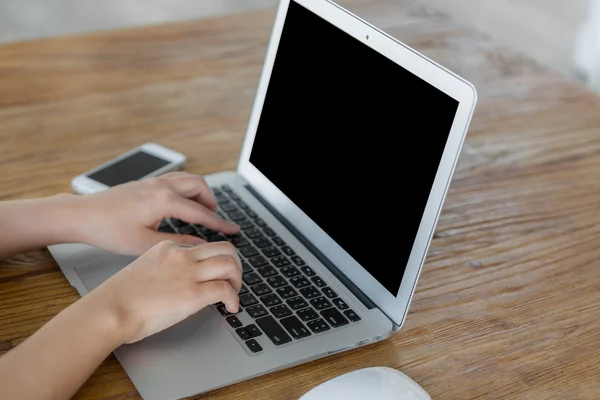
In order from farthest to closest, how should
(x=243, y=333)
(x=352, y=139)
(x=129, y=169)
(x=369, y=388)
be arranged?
(x=129, y=169) < (x=352, y=139) < (x=243, y=333) < (x=369, y=388)

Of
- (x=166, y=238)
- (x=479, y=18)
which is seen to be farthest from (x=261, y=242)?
(x=479, y=18)

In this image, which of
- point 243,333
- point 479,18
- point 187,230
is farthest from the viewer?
point 479,18

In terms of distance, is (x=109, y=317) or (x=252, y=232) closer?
(x=109, y=317)

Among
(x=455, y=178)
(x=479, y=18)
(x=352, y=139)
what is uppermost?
(x=352, y=139)

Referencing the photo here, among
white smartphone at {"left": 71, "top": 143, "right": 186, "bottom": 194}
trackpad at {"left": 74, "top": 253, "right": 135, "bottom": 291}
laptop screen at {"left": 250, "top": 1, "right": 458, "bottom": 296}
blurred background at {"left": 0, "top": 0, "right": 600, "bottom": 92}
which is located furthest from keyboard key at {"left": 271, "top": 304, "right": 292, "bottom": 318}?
blurred background at {"left": 0, "top": 0, "right": 600, "bottom": 92}

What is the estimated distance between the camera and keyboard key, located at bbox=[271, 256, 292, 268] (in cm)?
96

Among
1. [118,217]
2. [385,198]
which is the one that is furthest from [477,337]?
[118,217]

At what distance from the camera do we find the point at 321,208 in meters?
0.99

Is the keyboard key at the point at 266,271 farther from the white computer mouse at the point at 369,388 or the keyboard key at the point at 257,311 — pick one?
the white computer mouse at the point at 369,388

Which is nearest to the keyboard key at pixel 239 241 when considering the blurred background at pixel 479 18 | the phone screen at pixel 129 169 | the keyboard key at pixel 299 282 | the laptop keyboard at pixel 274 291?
the laptop keyboard at pixel 274 291

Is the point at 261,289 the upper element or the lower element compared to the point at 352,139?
lower

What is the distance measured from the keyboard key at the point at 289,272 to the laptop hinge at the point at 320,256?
4 centimetres

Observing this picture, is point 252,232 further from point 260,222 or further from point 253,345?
point 253,345

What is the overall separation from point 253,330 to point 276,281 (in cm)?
10
